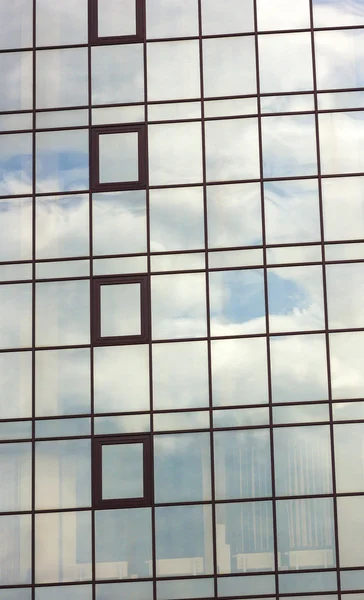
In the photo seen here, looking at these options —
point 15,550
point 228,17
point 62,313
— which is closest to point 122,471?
point 15,550

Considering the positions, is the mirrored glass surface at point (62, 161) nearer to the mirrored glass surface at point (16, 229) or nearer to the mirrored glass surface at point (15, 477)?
the mirrored glass surface at point (16, 229)

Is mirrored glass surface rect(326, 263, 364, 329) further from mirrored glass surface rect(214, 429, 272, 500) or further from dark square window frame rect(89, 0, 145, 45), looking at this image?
dark square window frame rect(89, 0, 145, 45)

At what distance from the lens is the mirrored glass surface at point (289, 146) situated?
43.0 ft

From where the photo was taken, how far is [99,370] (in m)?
12.8

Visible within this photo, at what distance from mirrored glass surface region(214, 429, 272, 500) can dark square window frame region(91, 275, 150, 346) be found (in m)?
1.80

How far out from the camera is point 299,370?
1261cm

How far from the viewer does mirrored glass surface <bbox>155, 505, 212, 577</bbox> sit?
1230 cm

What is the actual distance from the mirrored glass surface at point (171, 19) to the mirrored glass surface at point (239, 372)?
4.82m

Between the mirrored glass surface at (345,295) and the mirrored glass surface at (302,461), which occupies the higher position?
the mirrored glass surface at (345,295)

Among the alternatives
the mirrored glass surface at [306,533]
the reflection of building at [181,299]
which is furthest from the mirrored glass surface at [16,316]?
the mirrored glass surface at [306,533]

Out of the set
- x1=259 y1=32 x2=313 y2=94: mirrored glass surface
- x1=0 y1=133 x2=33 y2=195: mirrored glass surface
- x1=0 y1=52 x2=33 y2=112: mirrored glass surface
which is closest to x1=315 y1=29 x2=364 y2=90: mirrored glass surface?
x1=259 y1=32 x2=313 y2=94: mirrored glass surface

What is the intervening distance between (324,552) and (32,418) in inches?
178

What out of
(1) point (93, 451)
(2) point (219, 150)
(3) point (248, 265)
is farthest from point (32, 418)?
(2) point (219, 150)

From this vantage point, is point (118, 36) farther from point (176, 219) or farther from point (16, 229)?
point (16, 229)
